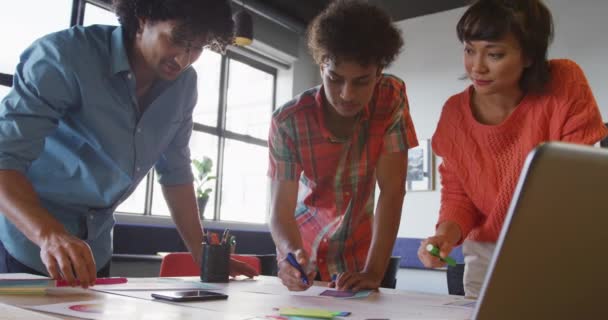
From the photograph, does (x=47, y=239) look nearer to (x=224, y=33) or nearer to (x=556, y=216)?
(x=224, y=33)

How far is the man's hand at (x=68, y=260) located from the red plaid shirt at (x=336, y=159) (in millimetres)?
678

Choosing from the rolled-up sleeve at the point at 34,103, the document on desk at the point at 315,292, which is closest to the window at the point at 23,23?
the rolled-up sleeve at the point at 34,103

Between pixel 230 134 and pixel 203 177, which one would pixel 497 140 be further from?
pixel 230 134

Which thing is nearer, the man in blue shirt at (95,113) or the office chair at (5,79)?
the man in blue shirt at (95,113)

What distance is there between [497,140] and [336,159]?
1.46 feet

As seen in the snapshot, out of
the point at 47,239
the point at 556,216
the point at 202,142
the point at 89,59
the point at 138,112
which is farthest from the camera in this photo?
the point at 202,142

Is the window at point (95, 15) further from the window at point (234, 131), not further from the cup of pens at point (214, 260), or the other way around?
the cup of pens at point (214, 260)

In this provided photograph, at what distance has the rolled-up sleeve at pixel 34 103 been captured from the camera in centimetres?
106

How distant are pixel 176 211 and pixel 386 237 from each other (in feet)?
2.03

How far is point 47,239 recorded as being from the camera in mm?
945

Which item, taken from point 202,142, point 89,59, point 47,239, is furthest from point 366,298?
point 202,142

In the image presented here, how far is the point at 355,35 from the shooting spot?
53.6 inches

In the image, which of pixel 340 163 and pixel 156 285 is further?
pixel 340 163

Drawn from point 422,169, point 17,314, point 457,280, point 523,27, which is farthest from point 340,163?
point 422,169
